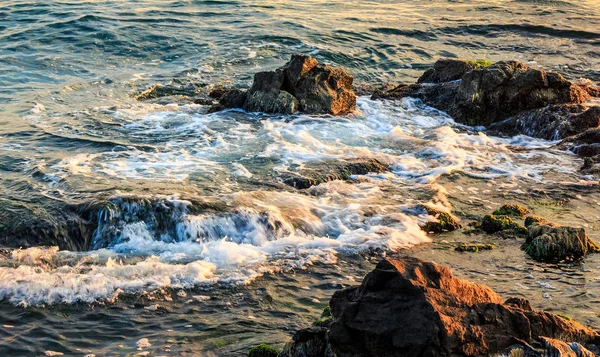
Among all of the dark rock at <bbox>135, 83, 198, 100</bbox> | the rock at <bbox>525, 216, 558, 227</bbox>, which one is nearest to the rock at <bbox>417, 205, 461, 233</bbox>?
the rock at <bbox>525, 216, 558, 227</bbox>

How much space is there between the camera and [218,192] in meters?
11.6

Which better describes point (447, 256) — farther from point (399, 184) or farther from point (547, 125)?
point (547, 125)

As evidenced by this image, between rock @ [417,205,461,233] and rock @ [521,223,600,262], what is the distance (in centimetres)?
133

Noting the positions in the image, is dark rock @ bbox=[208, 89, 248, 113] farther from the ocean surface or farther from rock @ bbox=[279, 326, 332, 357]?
rock @ bbox=[279, 326, 332, 357]

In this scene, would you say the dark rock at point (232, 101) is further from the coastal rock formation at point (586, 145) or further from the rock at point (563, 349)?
the rock at point (563, 349)

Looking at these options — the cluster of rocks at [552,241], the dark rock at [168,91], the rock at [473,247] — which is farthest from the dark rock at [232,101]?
the rock at [473,247]

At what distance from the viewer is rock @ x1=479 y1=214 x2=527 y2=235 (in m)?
10.3

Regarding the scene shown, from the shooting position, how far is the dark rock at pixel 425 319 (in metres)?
4.87

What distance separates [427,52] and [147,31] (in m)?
10.4

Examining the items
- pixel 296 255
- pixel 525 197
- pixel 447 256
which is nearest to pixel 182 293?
pixel 296 255

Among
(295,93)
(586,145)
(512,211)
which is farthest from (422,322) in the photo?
(295,93)

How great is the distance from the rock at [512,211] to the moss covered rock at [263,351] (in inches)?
236

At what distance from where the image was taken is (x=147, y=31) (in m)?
25.5

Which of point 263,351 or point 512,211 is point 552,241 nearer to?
point 512,211
